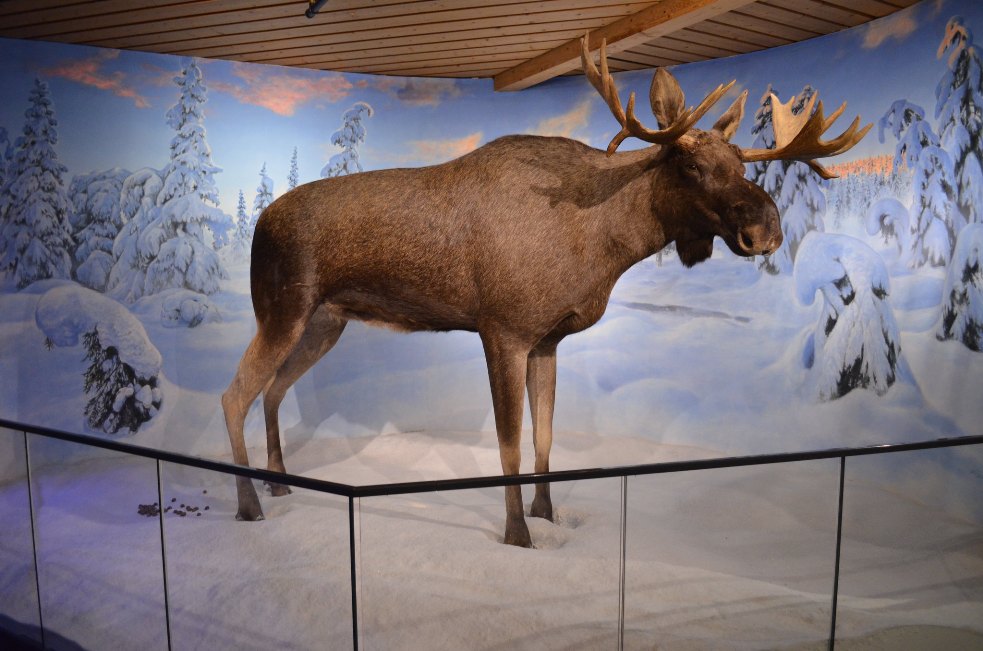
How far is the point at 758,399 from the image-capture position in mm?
5219

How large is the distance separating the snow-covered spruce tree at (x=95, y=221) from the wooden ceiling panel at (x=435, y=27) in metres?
0.93

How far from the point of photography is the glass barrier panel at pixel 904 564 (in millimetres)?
2375

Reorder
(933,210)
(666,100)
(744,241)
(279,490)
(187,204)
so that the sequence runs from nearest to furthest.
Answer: (279,490) < (744,241) < (666,100) < (933,210) < (187,204)

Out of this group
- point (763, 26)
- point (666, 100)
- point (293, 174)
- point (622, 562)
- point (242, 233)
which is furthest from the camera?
point (293, 174)

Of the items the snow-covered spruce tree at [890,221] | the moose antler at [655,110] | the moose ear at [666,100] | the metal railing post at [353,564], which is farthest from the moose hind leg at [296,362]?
the snow-covered spruce tree at [890,221]

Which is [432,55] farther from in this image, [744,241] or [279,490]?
[279,490]

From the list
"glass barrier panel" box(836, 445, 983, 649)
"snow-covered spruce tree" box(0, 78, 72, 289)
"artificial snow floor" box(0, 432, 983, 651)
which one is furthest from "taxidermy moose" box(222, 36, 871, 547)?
→ "snow-covered spruce tree" box(0, 78, 72, 289)

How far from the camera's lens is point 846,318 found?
15.4ft

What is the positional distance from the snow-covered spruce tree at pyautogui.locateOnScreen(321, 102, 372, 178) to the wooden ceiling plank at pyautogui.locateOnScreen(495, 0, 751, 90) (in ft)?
4.37

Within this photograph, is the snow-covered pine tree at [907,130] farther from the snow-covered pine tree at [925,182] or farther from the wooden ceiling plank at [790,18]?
the wooden ceiling plank at [790,18]

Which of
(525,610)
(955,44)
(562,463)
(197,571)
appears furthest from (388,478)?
(955,44)

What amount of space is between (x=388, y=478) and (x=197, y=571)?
2.44m

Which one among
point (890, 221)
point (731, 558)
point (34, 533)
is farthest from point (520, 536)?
point (890, 221)

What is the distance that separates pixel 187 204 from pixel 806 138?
169 inches
